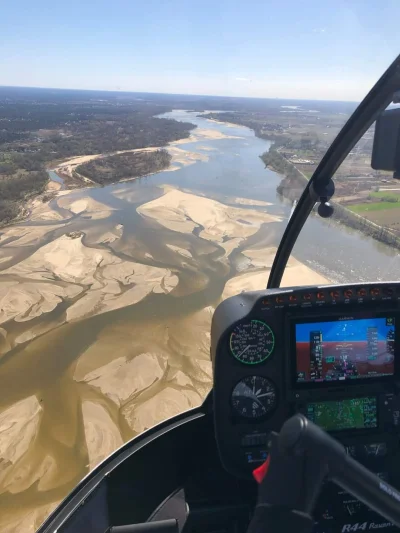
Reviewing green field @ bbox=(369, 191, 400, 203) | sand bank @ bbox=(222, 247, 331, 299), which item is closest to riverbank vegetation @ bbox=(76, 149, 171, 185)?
sand bank @ bbox=(222, 247, 331, 299)

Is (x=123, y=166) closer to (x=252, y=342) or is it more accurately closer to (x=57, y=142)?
(x=57, y=142)

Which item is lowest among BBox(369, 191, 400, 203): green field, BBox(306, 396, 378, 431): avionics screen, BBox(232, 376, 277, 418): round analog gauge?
BBox(306, 396, 378, 431): avionics screen

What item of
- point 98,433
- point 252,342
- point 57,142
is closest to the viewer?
point 252,342

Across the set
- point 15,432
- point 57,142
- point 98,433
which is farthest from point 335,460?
point 57,142

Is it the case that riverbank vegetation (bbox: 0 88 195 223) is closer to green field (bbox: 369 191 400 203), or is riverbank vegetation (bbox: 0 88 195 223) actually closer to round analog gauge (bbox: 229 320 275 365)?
green field (bbox: 369 191 400 203)

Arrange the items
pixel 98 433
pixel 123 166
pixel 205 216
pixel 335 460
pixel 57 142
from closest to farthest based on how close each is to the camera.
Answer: pixel 335 460 < pixel 98 433 < pixel 205 216 < pixel 123 166 < pixel 57 142

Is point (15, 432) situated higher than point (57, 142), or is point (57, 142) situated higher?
point (57, 142)

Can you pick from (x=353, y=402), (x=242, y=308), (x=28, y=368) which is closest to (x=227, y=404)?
(x=242, y=308)
